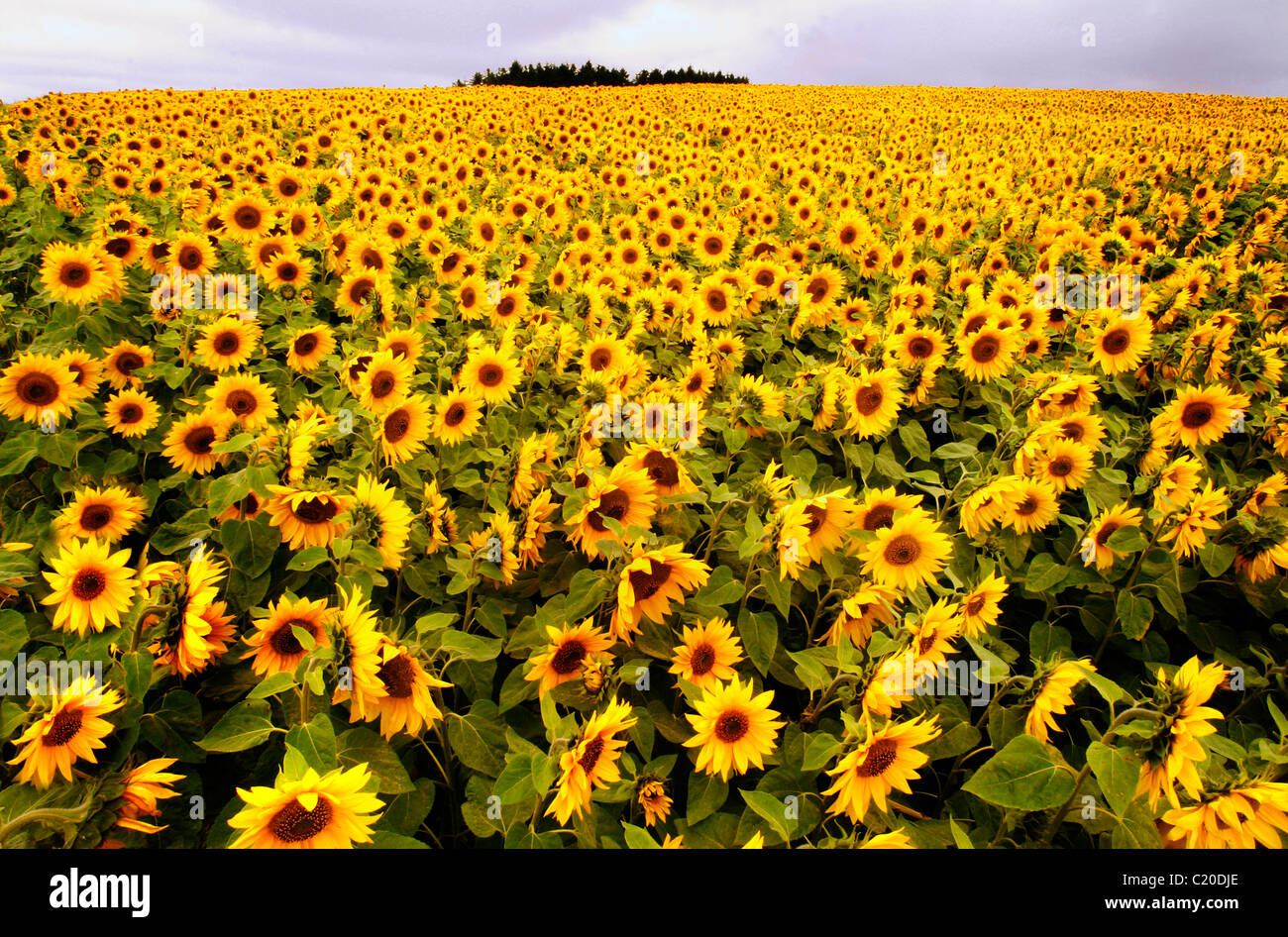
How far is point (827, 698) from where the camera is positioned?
2.66 meters

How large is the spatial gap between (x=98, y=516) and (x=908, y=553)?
4.14 meters

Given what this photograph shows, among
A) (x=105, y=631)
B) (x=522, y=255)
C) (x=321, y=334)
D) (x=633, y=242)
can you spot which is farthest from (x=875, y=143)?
(x=105, y=631)

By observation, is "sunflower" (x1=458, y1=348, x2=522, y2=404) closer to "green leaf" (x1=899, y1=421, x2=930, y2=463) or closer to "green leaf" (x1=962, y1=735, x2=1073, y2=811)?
"green leaf" (x1=899, y1=421, x2=930, y2=463)

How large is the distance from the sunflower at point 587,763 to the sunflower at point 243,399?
3064 mm

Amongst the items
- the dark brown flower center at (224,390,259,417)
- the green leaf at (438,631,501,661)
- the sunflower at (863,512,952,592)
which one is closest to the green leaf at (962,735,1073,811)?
the sunflower at (863,512,952,592)

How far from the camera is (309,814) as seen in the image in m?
1.75

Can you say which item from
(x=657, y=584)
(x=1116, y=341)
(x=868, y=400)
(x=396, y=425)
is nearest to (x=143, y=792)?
(x=657, y=584)

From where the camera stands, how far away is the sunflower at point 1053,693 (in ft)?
7.27

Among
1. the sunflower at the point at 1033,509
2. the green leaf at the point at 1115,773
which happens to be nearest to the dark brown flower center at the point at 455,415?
the sunflower at the point at 1033,509

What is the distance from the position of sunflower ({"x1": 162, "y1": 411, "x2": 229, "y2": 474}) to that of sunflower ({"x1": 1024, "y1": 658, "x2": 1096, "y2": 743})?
414cm

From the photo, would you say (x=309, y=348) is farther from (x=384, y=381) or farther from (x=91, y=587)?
(x=91, y=587)

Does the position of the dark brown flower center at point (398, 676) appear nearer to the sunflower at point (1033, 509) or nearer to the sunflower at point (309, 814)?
the sunflower at point (309, 814)

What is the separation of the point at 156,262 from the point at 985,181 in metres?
11.2
